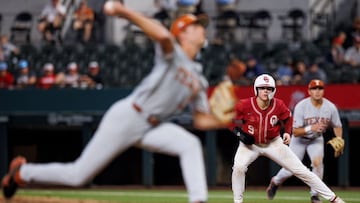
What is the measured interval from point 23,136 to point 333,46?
6.46m

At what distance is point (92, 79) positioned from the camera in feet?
66.2

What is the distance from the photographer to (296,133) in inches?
538

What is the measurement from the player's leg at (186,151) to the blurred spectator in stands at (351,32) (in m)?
12.9

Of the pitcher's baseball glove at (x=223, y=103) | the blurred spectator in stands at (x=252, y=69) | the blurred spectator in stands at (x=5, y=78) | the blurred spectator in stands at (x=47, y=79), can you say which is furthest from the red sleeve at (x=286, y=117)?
the blurred spectator in stands at (x=5, y=78)

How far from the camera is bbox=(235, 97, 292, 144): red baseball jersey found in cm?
1235

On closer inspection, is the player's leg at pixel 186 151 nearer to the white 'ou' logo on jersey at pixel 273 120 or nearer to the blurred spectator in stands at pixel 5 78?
the white 'ou' logo on jersey at pixel 273 120

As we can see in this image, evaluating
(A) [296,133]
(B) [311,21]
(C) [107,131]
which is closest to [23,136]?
(B) [311,21]

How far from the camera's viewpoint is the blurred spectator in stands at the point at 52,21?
23.1m

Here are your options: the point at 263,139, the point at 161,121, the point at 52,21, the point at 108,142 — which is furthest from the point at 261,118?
the point at 52,21

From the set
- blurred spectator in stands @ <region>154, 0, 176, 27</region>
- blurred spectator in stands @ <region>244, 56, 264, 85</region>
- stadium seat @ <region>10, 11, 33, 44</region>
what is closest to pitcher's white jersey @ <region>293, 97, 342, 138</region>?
blurred spectator in stands @ <region>244, 56, 264, 85</region>

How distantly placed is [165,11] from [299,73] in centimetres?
413

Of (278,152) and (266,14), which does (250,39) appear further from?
(278,152)

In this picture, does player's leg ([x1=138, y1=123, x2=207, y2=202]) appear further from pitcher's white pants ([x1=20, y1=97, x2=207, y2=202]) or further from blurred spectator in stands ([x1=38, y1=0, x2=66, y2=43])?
blurred spectator in stands ([x1=38, y1=0, x2=66, y2=43])

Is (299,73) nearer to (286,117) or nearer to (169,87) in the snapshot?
(286,117)
